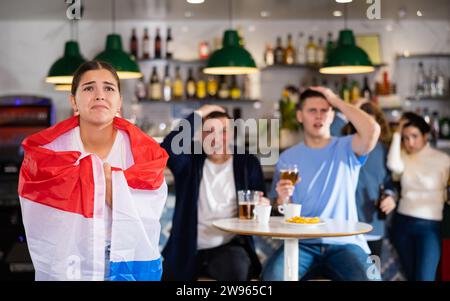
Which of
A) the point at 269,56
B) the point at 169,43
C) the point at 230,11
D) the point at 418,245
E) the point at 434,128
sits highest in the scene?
the point at 230,11

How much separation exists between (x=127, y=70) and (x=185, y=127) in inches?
31.9

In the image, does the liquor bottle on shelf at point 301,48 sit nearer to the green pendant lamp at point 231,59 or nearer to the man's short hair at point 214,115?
the green pendant lamp at point 231,59

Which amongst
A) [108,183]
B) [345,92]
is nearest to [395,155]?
[108,183]

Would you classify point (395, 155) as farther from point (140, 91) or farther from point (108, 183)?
point (140, 91)

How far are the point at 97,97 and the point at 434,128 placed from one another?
3.99 m

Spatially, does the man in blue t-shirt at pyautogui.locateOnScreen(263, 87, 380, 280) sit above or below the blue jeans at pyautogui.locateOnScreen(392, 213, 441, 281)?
above

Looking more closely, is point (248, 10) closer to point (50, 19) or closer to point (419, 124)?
point (50, 19)

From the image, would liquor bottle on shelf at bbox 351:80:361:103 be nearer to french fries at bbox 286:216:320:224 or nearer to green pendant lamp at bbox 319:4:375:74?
green pendant lamp at bbox 319:4:375:74

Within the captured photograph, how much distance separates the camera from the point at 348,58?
3.38m

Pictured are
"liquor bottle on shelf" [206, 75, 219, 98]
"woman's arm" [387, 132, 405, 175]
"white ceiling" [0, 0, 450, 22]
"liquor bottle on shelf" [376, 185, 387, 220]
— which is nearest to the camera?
"liquor bottle on shelf" [376, 185, 387, 220]

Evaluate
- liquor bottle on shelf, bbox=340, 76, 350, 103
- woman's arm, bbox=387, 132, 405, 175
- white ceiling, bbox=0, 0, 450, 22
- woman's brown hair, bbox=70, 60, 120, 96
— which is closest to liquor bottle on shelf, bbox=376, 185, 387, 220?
woman's arm, bbox=387, 132, 405, 175

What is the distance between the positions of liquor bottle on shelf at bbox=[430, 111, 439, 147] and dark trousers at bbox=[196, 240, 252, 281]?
110 inches

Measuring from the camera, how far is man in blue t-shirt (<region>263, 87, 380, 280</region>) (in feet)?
8.66

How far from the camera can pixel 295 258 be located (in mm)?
2461
